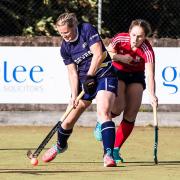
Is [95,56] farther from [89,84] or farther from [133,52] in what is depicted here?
[133,52]

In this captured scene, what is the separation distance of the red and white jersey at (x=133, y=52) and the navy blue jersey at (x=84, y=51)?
0.35 m

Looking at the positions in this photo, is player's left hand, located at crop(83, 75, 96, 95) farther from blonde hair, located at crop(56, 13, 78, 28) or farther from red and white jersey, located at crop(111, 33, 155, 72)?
red and white jersey, located at crop(111, 33, 155, 72)

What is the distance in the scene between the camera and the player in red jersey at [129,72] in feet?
28.1

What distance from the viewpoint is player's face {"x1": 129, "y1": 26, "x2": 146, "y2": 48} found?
8445mm

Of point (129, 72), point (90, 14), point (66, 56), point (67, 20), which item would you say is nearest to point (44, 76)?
point (90, 14)

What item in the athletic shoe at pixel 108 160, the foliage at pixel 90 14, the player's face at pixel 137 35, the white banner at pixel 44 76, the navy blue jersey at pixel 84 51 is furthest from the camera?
the foliage at pixel 90 14

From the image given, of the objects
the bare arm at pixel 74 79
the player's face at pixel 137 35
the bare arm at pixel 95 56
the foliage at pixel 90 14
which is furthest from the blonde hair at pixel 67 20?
the foliage at pixel 90 14

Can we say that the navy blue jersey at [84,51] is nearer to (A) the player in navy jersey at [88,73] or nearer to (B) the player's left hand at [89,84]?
(A) the player in navy jersey at [88,73]

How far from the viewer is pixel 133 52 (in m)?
8.70

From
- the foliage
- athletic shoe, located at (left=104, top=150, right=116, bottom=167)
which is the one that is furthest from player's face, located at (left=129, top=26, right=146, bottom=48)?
the foliage

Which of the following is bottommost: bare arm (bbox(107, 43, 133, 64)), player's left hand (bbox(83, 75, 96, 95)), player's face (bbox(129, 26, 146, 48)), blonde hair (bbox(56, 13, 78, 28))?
player's left hand (bbox(83, 75, 96, 95))

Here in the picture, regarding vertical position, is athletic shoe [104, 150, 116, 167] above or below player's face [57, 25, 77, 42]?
below

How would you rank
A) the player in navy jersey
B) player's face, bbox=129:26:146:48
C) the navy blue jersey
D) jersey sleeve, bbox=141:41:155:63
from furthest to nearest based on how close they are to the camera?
1. jersey sleeve, bbox=141:41:155:63
2. player's face, bbox=129:26:146:48
3. the navy blue jersey
4. the player in navy jersey

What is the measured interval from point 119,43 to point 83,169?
1468 millimetres
